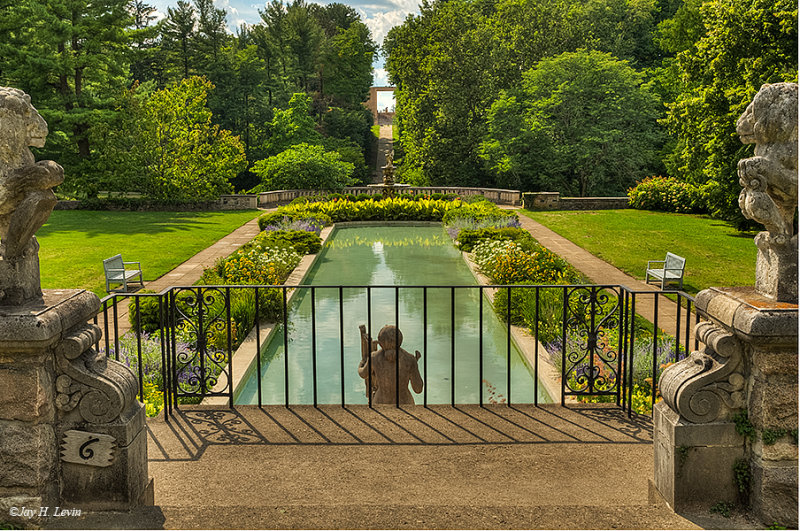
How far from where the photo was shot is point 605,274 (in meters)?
15.7

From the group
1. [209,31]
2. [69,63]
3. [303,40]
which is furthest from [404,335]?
[303,40]

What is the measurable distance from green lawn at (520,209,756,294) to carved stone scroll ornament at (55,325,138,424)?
12957 millimetres

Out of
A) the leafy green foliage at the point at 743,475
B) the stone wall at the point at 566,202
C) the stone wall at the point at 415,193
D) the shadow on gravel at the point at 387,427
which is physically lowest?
the shadow on gravel at the point at 387,427

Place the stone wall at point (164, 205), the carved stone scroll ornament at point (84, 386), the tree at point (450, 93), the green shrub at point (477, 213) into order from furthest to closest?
1. the tree at point (450, 93)
2. the stone wall at point (164, 205)
3. the green shrub at point (477, 213)
4. the carved stone scroll ornament at point (84, 386)

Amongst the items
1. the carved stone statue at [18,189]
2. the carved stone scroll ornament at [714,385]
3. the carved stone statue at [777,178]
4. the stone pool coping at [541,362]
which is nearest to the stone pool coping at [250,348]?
the carved stone statue at [18,189]

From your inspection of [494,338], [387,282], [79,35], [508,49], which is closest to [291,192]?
[79,35]

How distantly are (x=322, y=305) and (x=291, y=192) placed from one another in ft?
77.5

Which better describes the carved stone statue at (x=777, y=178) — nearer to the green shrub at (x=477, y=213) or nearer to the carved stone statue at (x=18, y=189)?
the carved stone statue at (x=18, y=189)

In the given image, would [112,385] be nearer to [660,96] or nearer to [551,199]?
[551,199]

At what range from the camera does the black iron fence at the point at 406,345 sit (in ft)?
21.5

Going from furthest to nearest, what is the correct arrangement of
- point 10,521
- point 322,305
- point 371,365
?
point 322,305 → point 371,365 → point 10,521

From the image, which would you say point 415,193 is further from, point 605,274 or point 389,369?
point 389,369

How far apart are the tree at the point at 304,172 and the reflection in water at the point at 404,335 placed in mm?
17755

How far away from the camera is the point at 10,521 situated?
3.91 meters
